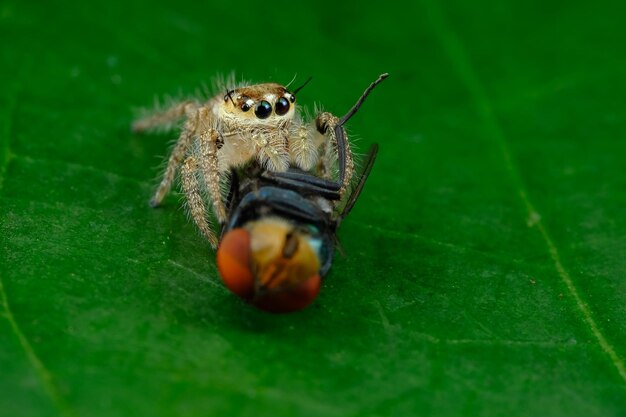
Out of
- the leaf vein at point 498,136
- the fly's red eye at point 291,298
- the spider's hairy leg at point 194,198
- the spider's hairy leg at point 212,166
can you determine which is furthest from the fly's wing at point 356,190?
the leaf vein at point 498,136

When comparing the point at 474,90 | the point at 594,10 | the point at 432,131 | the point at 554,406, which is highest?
the point at 594,10

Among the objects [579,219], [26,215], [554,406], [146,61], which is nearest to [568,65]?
[579,219]

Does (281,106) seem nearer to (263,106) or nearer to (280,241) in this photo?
(263,106)

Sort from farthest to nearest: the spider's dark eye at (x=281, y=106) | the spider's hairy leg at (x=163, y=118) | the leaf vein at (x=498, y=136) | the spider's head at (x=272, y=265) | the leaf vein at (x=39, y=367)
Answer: the spider's hairy leg at (x=163, y=118) < the spider's dark eye at (x=281, y=106) < the leaf vein at (x=498, y=136) < the spider's head at (x=272, y=265) < the leaf vein at (x=39, y=367)

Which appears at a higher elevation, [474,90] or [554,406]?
[474,90]

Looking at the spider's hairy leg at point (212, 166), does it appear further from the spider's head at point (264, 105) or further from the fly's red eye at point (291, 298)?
the fly's red eye at point (291, 298)

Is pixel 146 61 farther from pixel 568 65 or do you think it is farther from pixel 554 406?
pixel 554 406

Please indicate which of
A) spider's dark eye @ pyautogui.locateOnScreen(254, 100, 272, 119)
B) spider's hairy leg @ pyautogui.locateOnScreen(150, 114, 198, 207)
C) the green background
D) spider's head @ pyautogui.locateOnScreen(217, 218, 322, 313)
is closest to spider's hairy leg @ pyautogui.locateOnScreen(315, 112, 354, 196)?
spider's dark eye @ pyautogui.locateOnScreen(254, 100, 272, 119)
